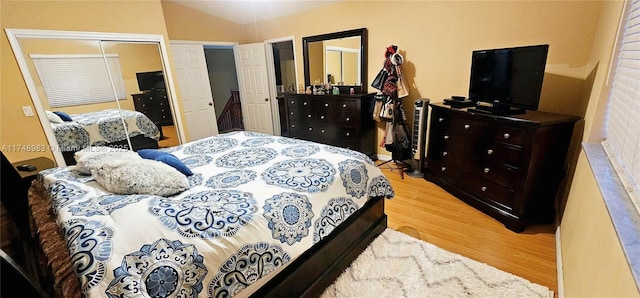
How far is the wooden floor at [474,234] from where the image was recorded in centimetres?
180

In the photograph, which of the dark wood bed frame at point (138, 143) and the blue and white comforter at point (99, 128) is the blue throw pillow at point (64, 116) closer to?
the blue and white comforter at point (99, 128)

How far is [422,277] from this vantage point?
→ 170 centimetres

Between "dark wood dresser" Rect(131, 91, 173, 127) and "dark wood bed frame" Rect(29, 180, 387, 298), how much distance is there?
1890 mm

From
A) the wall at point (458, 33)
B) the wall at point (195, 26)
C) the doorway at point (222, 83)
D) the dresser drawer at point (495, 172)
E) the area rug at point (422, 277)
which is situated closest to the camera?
the area rug at point (422, 277)

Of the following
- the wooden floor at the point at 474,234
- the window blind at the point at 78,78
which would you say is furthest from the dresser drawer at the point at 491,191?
the window blind at the point at 78,78

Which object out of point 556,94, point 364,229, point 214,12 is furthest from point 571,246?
point 214,12

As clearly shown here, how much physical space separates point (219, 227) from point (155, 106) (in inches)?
124

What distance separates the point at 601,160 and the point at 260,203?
184 cm

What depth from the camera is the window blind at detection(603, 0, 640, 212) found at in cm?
108

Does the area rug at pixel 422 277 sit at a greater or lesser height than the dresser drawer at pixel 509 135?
lesser

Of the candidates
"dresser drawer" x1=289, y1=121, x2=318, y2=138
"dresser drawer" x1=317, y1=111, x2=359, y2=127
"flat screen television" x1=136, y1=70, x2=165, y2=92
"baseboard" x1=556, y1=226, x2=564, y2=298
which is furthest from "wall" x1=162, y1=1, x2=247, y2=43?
"baseboard" x1=556, y1=226, x2=564, y2=298

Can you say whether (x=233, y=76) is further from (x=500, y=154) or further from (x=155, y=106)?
(x=500, y=154)

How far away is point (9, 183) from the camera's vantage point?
1.52 metres

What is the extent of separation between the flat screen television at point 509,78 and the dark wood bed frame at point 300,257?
1391mm
